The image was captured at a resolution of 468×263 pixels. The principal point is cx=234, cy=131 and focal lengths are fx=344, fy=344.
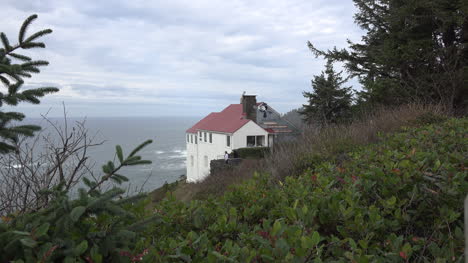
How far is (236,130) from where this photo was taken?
106 feet

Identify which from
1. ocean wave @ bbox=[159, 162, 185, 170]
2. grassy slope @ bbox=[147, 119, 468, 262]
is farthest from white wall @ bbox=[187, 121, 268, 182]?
grassy slope @ bbox=[147, 119, 468, 262]

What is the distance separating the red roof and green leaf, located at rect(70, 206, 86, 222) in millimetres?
30553

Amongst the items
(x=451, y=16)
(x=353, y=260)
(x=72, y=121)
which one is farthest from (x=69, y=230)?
(x=451, y=16)

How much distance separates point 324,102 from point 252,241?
26465 millimetres

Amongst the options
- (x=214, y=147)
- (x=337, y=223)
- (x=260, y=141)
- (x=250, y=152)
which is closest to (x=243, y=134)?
(x=260, y=141)

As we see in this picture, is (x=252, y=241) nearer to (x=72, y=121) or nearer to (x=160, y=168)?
(x=72, y=121)

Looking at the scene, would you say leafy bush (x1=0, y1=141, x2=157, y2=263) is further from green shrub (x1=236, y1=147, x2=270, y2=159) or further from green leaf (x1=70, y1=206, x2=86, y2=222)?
green shrub (x1=236, y1=147, x2=270, y2=159)

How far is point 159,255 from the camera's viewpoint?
201 centimetres

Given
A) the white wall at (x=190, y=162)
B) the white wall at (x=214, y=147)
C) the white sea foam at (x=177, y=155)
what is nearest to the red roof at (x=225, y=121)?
the white wall at (x=214, y=147)

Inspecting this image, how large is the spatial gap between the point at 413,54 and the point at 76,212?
1962cm

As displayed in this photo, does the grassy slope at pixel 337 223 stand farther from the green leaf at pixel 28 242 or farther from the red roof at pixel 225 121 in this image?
the red roof at pixel 225 121

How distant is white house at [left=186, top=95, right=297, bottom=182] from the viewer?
3266 cm

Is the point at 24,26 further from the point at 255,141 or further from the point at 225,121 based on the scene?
the point at 225,121

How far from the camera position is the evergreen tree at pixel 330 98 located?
2739 centimetres
